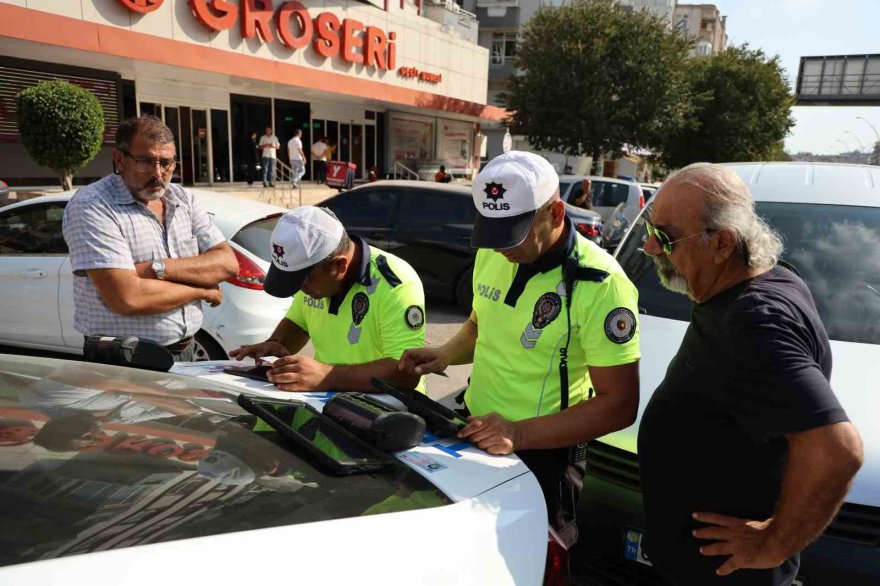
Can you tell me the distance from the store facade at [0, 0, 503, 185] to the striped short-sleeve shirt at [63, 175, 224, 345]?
12123 mm

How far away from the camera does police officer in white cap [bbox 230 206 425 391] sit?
2139 millimetres

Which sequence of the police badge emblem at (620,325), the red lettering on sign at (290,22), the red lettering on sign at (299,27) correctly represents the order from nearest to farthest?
1. the police badge emblem at (620,325)
2. the red lettering on sign at (299,27)
3. the red lettering on sign at (290,22)

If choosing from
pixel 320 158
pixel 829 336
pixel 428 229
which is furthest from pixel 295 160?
pixel 829 336

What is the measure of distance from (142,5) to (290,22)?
16.8ft

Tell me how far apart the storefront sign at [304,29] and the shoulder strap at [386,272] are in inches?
593

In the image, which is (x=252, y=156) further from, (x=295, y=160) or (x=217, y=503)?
(x=217, y=503)

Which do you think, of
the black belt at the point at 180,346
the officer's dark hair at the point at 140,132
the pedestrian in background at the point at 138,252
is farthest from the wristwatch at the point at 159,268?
the officer's dark hair at the point at 140,132

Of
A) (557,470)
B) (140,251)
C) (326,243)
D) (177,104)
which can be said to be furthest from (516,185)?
(177,104)

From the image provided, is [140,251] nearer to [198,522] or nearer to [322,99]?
[198,522]

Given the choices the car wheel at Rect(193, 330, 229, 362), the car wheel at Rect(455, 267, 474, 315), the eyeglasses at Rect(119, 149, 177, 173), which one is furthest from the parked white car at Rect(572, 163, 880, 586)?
the car wheel at Rect(455, 267, 474, 315)

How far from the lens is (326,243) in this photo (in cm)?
220

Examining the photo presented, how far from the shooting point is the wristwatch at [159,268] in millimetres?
2752

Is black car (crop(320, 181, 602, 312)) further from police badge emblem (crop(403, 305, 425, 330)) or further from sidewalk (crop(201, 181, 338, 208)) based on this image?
sidewalk (crop(201, 181, 338, 208))

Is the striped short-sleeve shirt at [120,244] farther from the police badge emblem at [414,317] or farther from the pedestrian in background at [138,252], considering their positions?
the police badge emblem at [414,317]
